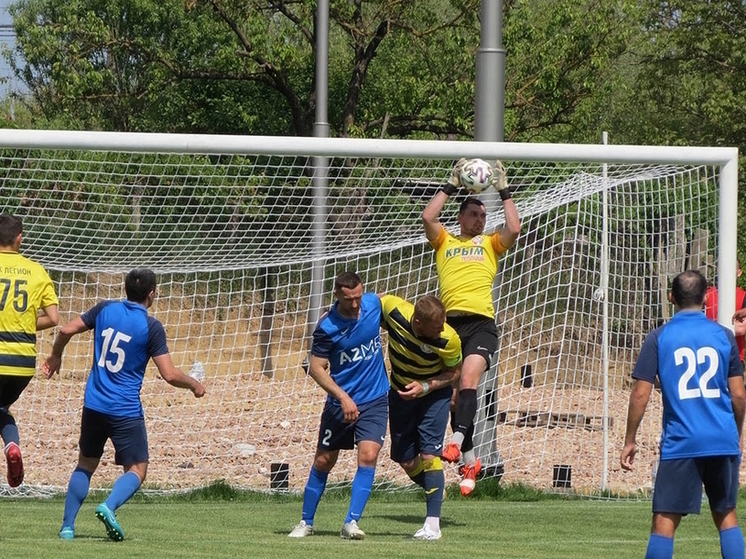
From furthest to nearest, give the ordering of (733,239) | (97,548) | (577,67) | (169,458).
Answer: (577,67) → (169,458) → (733,239) → (97,548)

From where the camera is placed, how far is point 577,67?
23.1 m

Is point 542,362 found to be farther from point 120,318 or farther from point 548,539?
point 120,318

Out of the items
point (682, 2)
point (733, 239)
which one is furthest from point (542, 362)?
point (682, 2)

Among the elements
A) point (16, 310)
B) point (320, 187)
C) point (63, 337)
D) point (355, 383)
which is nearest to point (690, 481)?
point (355, 383)

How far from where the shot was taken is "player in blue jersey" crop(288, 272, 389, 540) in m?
8.28

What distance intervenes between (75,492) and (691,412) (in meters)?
4.03

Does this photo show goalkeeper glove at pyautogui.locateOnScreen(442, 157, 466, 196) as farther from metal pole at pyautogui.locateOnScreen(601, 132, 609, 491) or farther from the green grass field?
metal pole at pyautogui.locateOnScreen(601, 132, 609, 491)

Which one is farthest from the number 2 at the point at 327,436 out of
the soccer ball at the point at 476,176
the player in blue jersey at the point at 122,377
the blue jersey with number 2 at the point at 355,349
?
the soccer ball at the point at 476,176

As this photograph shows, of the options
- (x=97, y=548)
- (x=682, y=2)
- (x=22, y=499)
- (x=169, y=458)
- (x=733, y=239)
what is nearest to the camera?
(x=97, y=548)

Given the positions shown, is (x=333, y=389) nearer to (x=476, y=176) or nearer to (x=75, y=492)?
(x=75, y=492)

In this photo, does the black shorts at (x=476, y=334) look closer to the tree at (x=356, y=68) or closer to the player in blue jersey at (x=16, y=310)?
the player in blue jersey at (x=16, y=310)

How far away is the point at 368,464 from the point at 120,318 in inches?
75.5

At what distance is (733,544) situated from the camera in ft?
20.8

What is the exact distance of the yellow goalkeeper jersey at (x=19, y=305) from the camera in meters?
8.46
